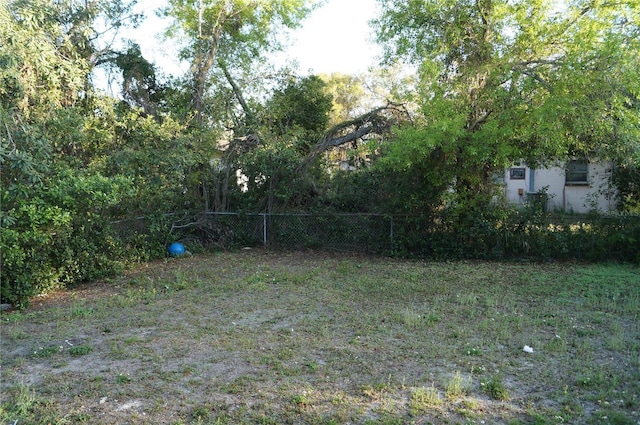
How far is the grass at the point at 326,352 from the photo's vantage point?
374cm

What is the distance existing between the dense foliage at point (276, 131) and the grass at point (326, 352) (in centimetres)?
164

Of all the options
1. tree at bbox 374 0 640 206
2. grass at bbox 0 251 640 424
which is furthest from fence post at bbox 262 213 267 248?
tree at bbox 374 0 640 206

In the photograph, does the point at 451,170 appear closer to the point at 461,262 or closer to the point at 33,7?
the point at 461,262

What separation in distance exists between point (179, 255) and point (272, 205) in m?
2.60

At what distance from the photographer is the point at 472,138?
31.0 ft

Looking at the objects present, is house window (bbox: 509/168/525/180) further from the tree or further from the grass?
the grass

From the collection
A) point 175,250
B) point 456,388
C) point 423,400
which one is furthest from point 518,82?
point 175,250

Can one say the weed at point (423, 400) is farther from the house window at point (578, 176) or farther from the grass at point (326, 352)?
the house window at point (578, 176)

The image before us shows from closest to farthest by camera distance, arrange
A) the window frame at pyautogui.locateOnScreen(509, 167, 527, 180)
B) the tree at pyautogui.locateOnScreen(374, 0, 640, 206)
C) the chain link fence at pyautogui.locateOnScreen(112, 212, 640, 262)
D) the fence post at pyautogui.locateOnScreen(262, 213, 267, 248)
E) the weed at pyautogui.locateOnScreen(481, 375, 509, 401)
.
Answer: the weed at pyautogui.locateOnScreen(481, 375, 509, 401) < the tree at pyautogui.locateOnScreen(374, 0, 640, 206) < the chain link fence at pyautogui.locateOnScreen(112, 212, 640, 262) < the fence post at pyautogui.locateOnScreen(262, 213, 267, 248) < the window frame at pyautogui.locateOnScreen(509, 167, 527, 180)

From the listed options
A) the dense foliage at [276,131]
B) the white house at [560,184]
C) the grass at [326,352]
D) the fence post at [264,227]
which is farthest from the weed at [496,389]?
the white house at [560,184]

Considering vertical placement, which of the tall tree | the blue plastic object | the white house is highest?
the tall tree

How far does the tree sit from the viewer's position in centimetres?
834

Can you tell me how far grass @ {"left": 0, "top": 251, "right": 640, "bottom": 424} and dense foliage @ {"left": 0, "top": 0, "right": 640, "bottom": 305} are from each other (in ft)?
5.37

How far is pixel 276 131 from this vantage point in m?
13.7
